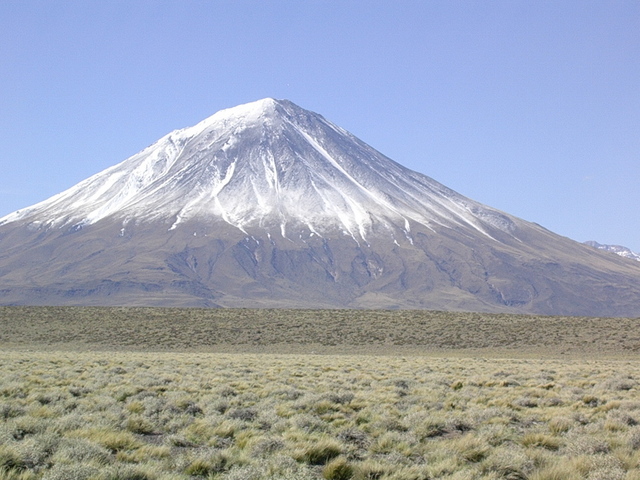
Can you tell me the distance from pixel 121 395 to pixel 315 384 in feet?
15.0

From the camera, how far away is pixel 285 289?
199 m

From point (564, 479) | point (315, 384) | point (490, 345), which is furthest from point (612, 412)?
point (490, 345)

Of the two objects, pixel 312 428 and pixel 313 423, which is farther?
pixel 313 423

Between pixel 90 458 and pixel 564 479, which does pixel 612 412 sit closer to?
pixel 564 479

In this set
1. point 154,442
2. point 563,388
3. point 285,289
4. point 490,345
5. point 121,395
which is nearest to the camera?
point 154,442

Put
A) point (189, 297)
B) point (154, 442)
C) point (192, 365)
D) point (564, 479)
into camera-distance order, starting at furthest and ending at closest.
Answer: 1. point (189, 297)
2. point (192, 365)
3. point (154, 442)
4. point (564, 479)

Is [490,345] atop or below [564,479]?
below

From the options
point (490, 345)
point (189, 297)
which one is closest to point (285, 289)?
point (189, 297)

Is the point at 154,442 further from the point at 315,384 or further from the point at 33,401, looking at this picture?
the point at 315,384

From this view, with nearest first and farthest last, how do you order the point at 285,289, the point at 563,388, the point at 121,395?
the point at 121,395
the point at 563,388
the point at 285,289

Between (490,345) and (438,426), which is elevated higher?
(438,426)

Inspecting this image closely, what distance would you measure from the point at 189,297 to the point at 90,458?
176775mm

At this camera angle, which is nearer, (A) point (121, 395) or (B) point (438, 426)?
(B) point (438, 426)

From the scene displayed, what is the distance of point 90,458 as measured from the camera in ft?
25.3
